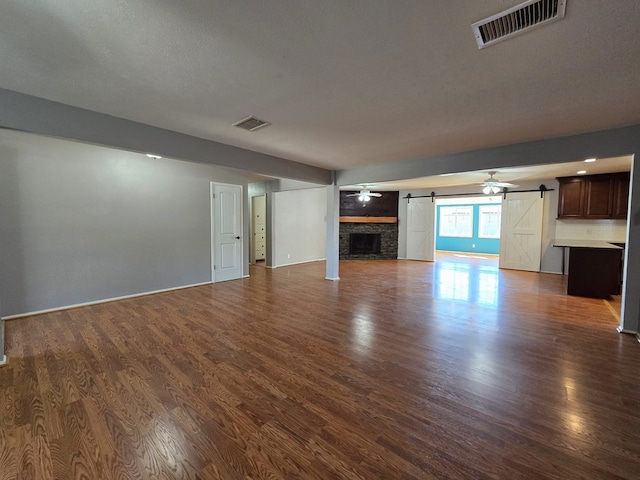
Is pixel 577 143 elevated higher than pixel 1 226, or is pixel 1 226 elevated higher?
pixel 577 143

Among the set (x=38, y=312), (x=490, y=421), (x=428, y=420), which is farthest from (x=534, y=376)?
(x=38, y=312)

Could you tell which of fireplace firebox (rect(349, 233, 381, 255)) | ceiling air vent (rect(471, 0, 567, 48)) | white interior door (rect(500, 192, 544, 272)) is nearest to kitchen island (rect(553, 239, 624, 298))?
white interior door (rect(500, 192, 544, 272))

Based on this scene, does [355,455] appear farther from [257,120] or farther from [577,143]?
[577,143]

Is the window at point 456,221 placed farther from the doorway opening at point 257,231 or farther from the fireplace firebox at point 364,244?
the doorway opening at point 257,231

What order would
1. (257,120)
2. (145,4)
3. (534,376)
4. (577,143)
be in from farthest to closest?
(577,143), (257,120), (534,376), (145,4)

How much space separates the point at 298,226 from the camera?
857 cm

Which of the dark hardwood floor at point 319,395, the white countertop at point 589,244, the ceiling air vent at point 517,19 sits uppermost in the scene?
the ceiling air vent at point 517,19

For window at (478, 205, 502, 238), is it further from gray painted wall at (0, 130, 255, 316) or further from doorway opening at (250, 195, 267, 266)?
gray painted wall at (0, 130, 255, 316)

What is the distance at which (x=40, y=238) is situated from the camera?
12.5 feet

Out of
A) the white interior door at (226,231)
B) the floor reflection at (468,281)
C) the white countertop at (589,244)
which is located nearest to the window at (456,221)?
the floor reflection at (468,281)

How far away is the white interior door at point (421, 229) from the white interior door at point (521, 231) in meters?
1.97

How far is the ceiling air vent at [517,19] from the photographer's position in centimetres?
143

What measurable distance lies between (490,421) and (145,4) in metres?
3.17

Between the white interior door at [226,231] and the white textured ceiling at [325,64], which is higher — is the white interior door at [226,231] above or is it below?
below
